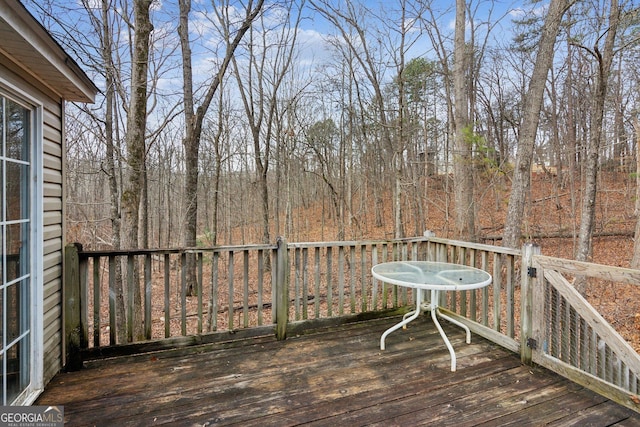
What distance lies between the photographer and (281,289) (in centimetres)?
309

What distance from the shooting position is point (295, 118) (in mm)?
9977

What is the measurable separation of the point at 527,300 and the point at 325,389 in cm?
171

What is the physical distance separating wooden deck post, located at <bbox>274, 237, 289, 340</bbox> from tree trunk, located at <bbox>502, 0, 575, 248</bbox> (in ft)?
15.3

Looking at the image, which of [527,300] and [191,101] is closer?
[527,300]

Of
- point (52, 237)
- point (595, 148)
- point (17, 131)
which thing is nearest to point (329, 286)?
point (52, 237)

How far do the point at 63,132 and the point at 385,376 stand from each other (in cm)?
306

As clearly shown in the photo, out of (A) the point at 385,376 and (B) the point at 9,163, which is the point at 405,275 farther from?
(B) the point at 9,163

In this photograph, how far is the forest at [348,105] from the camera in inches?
221

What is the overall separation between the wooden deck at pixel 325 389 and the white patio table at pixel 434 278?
0.82ft

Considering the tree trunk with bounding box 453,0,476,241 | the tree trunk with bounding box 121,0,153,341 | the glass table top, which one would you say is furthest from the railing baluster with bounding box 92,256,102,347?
the tree trunk with bounding box 453,0,476,241

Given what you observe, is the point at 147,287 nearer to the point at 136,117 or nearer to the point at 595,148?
the point at 136,117

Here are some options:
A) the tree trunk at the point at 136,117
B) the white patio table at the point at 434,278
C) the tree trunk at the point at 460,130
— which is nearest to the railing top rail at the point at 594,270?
the white patio table at the point at 434,278

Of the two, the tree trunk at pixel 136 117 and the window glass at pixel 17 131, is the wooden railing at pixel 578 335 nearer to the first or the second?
the window glass at pixel 17 131

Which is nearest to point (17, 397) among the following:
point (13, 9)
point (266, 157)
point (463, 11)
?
point (13, 9)
